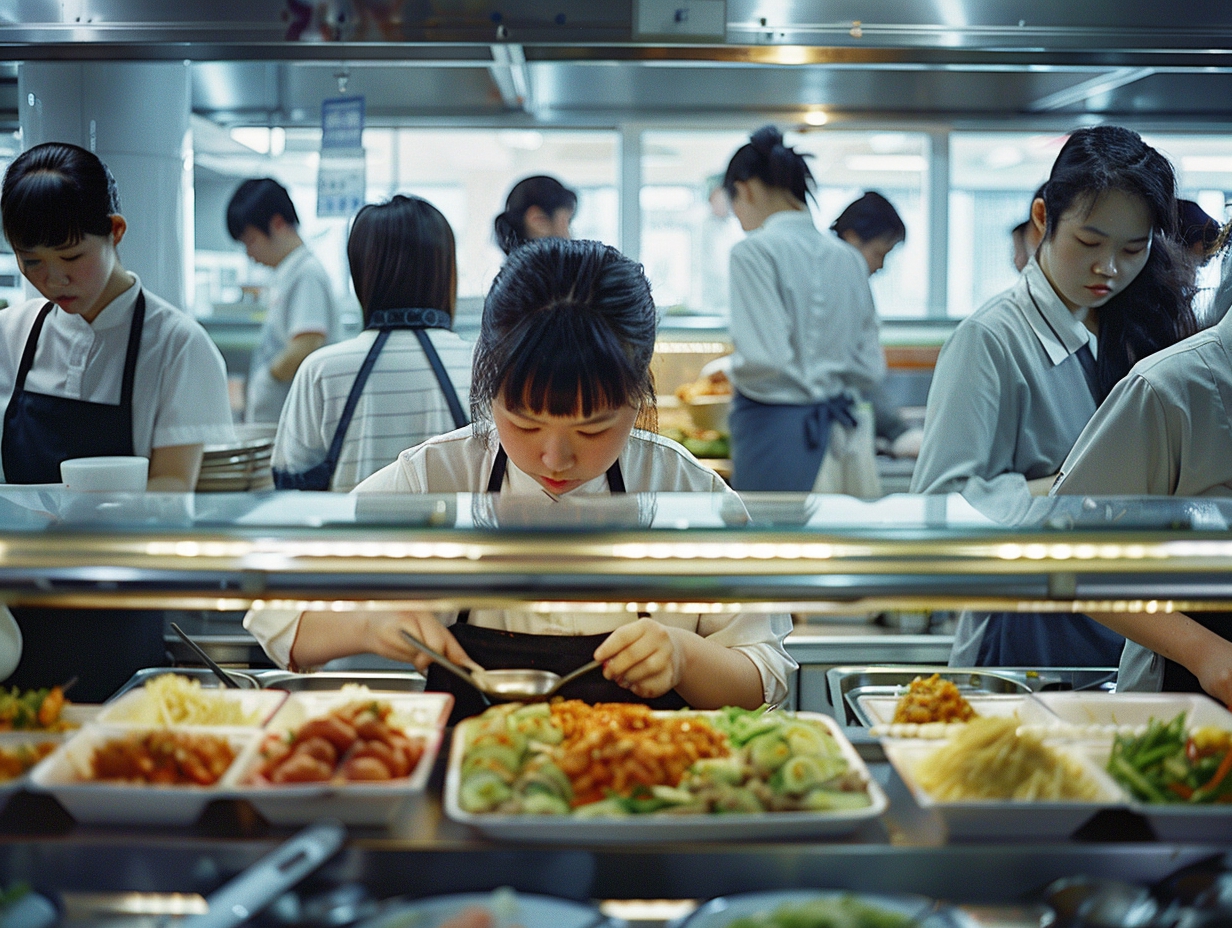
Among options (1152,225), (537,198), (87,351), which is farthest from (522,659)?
(537,198)

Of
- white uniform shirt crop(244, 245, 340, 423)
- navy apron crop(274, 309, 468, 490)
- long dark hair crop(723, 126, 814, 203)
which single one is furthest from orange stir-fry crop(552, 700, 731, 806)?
white uniform shirt crop(244, 245, 340, 423)

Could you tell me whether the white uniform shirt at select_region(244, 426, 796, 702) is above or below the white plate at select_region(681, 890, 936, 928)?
above

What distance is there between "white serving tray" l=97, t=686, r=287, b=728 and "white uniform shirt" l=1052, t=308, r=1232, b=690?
1.45 meters

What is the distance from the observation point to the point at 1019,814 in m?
1.39

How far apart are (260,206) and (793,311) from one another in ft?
8.42

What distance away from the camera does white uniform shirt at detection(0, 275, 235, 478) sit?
2865mm

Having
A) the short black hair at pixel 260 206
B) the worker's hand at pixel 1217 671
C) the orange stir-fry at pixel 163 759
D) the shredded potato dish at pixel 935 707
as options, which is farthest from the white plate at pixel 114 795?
the short black hair at pixel 260 206

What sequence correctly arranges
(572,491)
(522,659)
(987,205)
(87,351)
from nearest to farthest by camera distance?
(522,659)
(572,491)
(87,351)
(987,205)

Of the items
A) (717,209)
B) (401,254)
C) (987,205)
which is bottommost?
(401,254)

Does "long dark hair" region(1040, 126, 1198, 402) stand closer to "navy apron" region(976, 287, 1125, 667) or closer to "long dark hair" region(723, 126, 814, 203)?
"navy apron" region(976, 287, 1125, 667)

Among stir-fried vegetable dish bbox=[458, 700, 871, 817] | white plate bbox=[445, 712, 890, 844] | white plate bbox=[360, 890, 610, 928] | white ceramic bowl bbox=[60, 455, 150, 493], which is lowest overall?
white plate bbox=[360, 890, 610, 928]

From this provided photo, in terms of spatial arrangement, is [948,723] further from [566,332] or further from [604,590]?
[566,332]

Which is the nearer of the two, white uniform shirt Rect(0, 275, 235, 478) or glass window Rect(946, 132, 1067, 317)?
white uniform shirt Rect(0, 275, 235, 478)

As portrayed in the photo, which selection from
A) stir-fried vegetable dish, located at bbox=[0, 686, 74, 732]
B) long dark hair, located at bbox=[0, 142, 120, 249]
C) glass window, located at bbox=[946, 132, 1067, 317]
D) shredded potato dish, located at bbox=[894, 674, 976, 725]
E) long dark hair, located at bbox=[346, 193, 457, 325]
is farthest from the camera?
glass window, located at bbox=[946, 132, 1067, 317]
